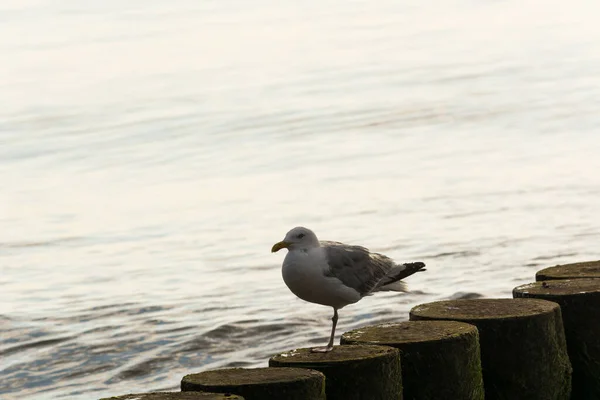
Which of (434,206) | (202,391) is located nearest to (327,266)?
(202,391)

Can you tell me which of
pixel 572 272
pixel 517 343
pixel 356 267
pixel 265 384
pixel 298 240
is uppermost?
pixel 298 240

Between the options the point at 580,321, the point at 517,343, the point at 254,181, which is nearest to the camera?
the point at 517,343

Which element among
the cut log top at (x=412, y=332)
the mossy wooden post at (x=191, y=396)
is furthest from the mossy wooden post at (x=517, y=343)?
the mossy wooden post at (x=191, y=396)

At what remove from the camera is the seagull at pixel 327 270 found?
7.75m

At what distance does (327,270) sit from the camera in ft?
25.8

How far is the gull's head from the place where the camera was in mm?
7773

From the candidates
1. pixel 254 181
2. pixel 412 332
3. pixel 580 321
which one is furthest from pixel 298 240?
pixel 254 181

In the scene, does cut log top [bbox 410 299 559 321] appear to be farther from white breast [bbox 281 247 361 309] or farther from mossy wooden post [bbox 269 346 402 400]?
mossy wooden post [bbox 269 346 402 400]

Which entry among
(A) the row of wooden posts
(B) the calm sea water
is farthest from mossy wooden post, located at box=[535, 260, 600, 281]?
(B) the calm sea water

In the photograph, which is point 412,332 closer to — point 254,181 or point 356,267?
point 356,267

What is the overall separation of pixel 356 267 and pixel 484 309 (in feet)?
2.71

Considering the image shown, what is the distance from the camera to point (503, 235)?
16.6 meters

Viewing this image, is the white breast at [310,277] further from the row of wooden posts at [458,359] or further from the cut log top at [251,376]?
the cut log top at [251,376]

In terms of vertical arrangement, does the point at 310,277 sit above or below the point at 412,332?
above
